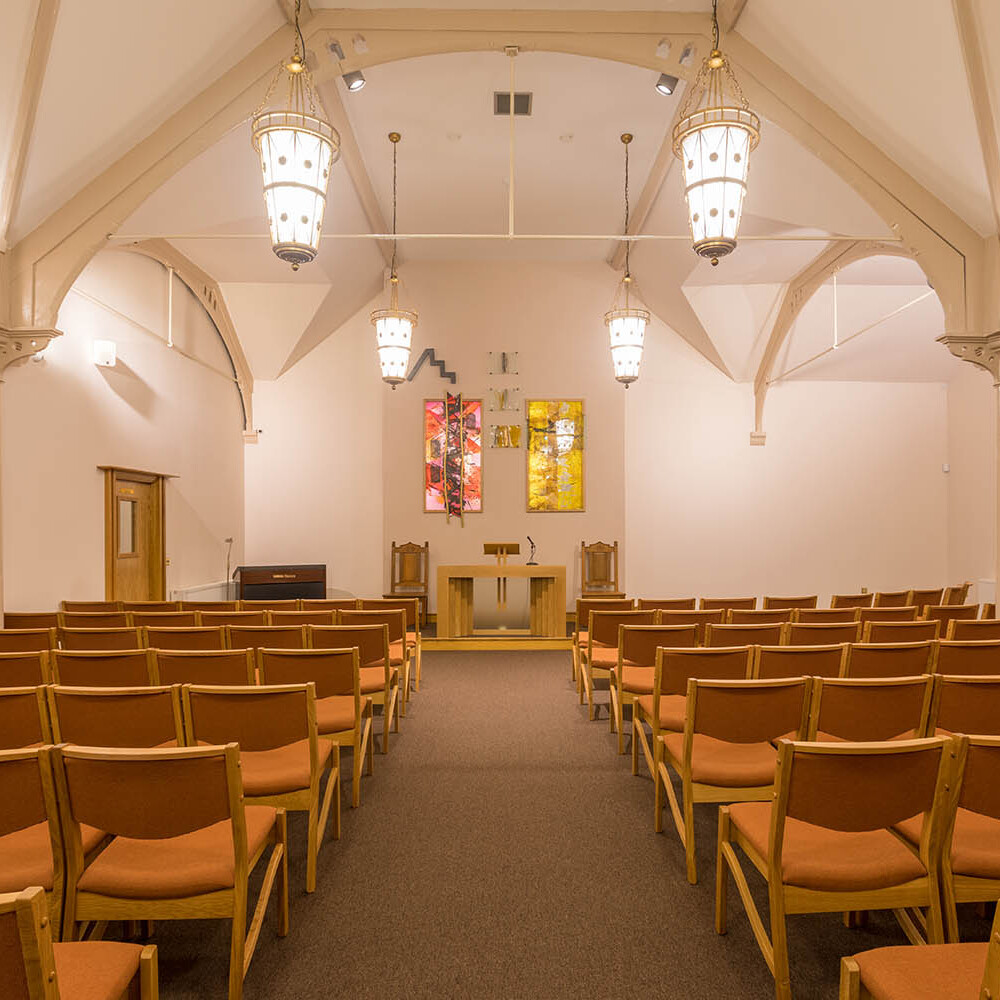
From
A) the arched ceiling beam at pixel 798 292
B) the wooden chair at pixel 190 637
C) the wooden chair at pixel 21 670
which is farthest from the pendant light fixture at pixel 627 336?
the wooden chair at pixel 21 670

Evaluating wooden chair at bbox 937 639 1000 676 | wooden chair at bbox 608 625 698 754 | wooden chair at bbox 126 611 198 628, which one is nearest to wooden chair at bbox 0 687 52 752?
wooden chair at bbox 126 611 198 628

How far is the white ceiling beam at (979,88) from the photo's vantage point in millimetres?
3969

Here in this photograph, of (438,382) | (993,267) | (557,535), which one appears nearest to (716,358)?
(557,535)

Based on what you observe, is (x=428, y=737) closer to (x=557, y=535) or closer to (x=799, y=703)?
(x=799, y=703)

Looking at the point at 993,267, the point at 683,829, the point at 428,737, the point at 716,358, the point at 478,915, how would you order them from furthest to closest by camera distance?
the point at 716,358 → the point at 993,267 → the point at 428,737 → the point at 683,829 → the point at 478,915

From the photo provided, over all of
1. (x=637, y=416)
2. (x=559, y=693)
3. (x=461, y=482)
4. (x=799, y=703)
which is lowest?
(x=559, y=693)

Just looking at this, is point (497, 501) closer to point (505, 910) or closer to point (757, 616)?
point (757, 616)

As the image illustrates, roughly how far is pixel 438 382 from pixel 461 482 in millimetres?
1597

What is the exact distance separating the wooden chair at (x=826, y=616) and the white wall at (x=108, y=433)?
5.87m

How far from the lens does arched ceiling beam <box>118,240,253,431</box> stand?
25.0ft

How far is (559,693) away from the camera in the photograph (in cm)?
569

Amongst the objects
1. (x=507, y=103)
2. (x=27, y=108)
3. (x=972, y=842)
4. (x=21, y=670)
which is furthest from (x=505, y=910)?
(x=507, y=103)

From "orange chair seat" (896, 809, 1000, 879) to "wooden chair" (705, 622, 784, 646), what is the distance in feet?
5.19

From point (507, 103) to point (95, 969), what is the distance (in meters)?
7.39
